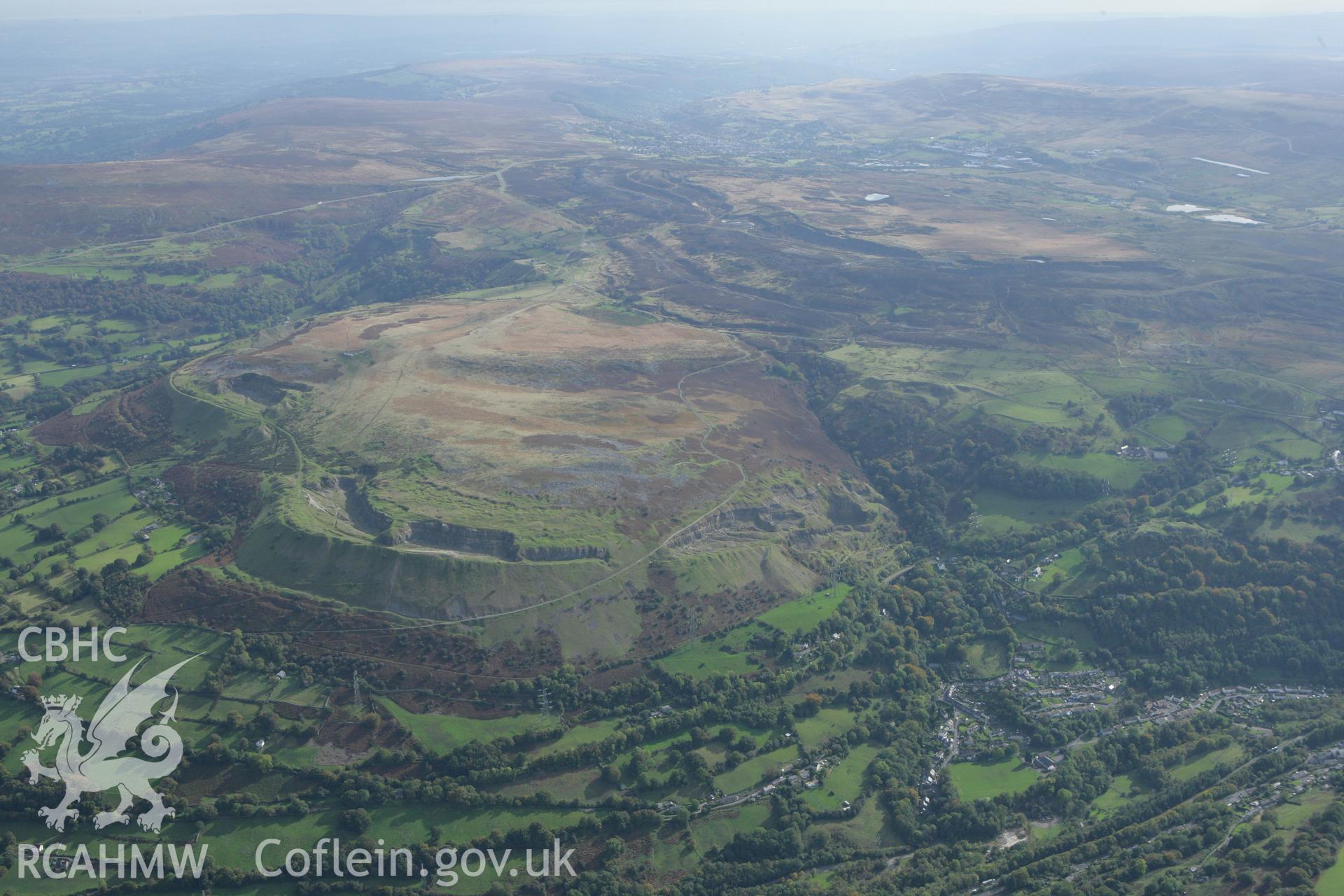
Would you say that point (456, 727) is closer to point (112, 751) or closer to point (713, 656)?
point (713, 656)

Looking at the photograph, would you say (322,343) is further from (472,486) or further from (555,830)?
(555,830)

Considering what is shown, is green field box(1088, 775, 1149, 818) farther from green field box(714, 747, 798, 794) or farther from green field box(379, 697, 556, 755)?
green field box(379, 697, 556, 755)

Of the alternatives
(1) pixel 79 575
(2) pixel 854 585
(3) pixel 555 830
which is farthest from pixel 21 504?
(2) pixel 854 585

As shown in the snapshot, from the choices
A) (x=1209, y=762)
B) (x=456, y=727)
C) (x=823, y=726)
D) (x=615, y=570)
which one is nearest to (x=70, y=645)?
(x=456, y=727)

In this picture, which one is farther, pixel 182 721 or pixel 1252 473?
pixel 1252 473

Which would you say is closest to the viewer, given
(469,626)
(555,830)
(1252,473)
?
(555,830)

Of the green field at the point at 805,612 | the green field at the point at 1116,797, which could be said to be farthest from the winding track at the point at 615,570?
the green field at the point at 1116,797

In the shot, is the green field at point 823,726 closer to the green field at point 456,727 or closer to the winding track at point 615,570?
the green field at point 456,727
